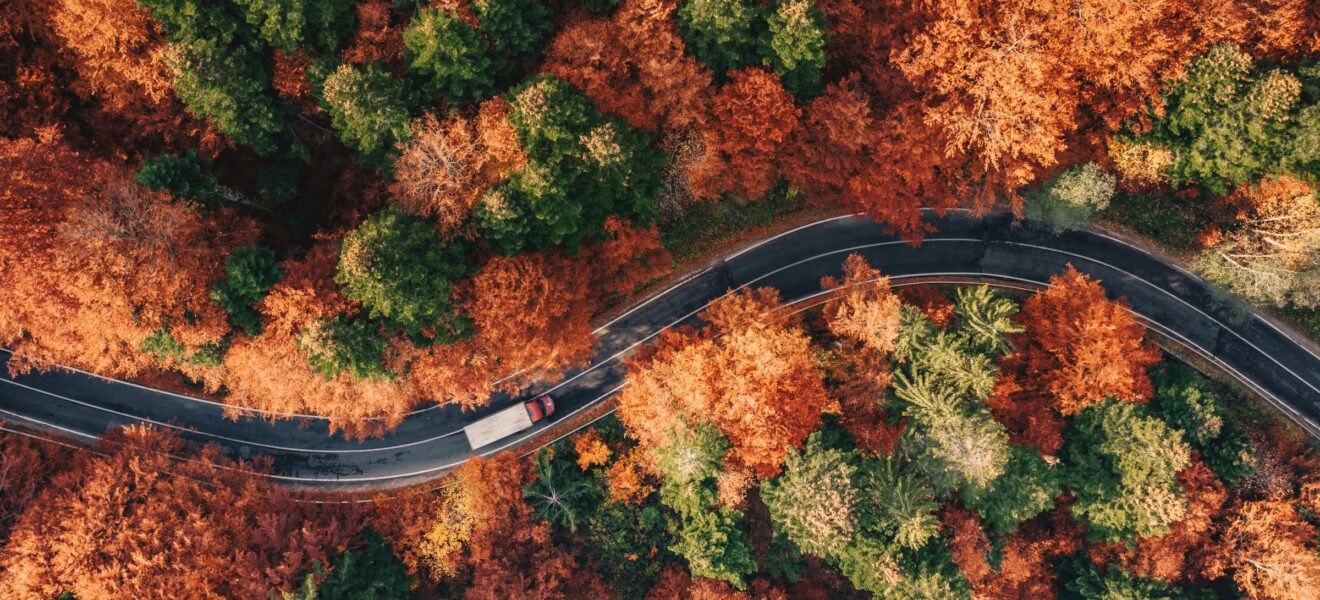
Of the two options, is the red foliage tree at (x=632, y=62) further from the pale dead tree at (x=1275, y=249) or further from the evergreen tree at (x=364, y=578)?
the pale dead tree at (x=1275, y=249)

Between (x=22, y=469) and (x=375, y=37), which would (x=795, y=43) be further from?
(x=22, y=469)

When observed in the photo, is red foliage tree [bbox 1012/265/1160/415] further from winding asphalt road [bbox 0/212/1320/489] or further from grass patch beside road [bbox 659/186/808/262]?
grass patch beside road [bbox 659/186/808/262]

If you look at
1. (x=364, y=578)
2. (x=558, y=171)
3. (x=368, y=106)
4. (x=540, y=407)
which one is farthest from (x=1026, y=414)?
(x=364, y=578)

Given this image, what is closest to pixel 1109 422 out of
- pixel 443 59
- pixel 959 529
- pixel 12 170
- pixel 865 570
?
pixel 959 529

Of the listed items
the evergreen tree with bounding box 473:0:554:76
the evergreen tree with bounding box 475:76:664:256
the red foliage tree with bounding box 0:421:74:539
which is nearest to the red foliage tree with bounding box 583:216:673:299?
the evergreen tree with bounding box 475:76:664:256

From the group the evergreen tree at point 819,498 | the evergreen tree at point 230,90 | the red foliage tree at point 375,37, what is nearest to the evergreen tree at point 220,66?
the evergreen tree at point 230,90
